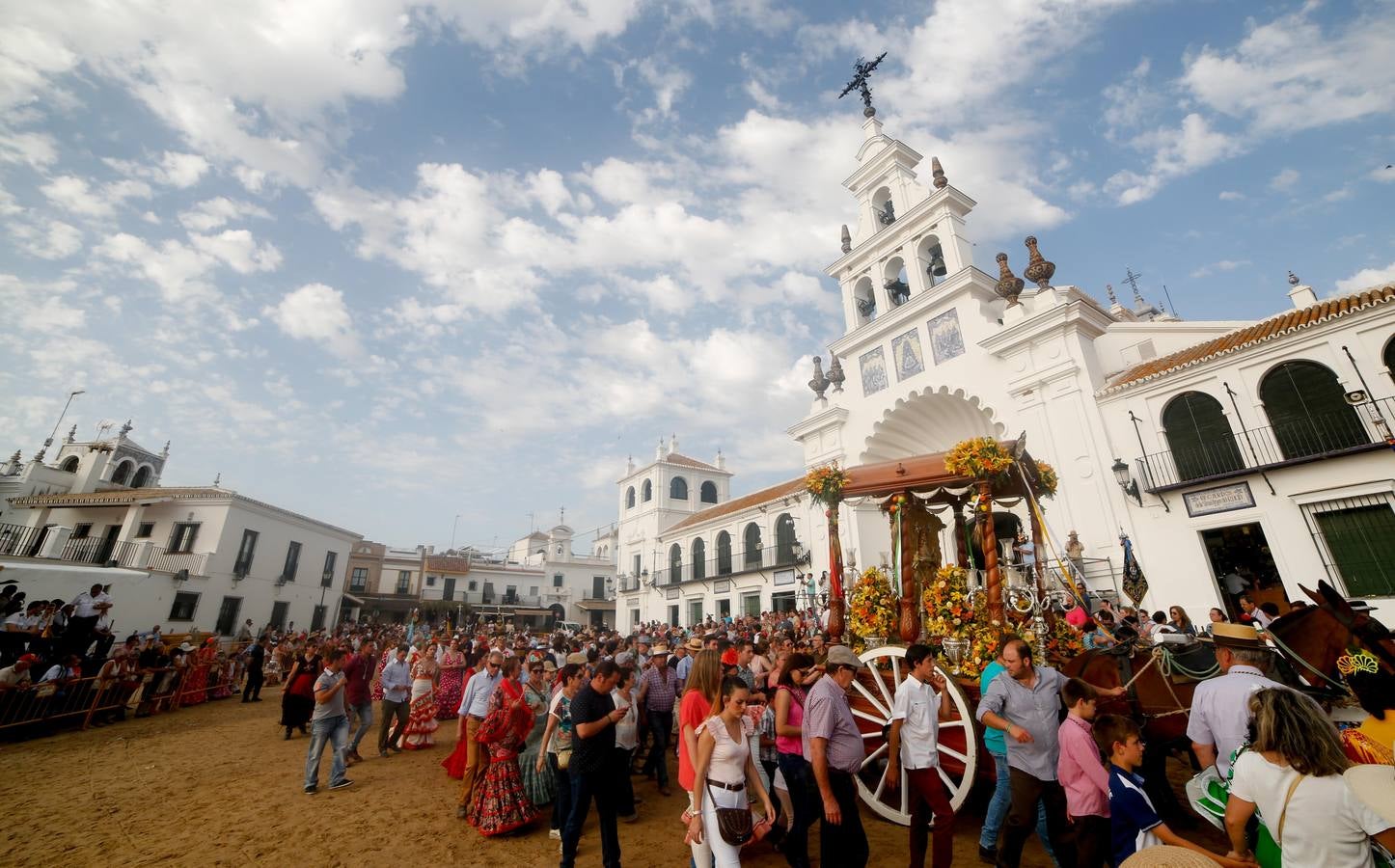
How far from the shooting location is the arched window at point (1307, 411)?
34.0 feet

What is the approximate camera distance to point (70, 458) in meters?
31.9

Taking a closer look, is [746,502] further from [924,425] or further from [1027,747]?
[1027,747]

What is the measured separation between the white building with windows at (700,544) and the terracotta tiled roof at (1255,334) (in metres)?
11.9

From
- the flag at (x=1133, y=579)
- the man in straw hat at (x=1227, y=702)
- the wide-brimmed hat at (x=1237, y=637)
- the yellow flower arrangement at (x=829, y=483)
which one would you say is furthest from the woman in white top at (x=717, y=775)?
the flag at (x=1133, y=579)

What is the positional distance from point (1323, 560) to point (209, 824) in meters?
17.5

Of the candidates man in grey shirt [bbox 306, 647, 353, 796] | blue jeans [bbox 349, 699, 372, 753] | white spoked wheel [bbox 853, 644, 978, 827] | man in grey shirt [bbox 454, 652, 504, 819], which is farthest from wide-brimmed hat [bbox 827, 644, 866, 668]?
blue jeans [bbox 349, 699, 372, 753]

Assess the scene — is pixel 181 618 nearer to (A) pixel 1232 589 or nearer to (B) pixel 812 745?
(B) pixel 812 745

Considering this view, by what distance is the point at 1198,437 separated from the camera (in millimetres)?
12078

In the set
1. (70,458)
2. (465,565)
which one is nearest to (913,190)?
(465,565)

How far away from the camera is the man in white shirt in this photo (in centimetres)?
394

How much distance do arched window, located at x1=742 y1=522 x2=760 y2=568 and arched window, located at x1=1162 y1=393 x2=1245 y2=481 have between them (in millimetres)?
16234

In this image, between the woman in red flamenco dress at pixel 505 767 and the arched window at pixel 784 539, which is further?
the arched window at pixel 784 539

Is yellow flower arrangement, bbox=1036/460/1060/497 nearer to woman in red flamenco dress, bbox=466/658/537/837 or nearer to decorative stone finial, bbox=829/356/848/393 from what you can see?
woman in red flamenco dress, bbox=466/658/537/837

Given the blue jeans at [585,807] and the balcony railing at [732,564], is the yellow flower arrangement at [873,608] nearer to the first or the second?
the blue jeans at [585,807]
